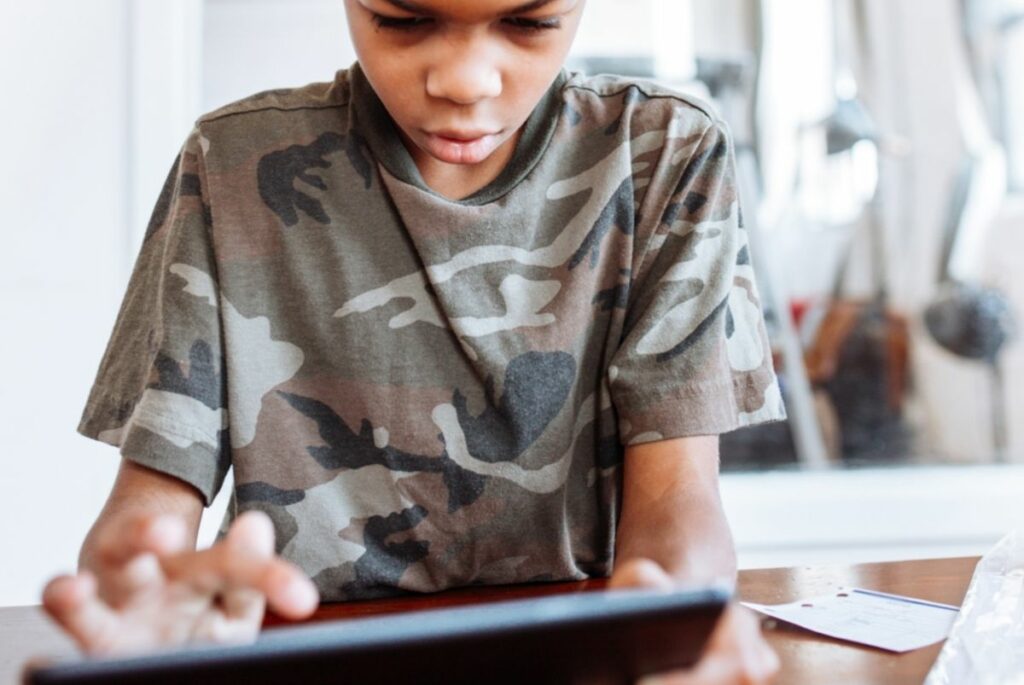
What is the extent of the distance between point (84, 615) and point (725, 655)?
1.07ft

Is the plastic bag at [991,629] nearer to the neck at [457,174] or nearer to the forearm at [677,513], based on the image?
the forearm at [677,513]

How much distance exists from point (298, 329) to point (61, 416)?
1.09 m

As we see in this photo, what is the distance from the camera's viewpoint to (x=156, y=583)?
2.01 ft

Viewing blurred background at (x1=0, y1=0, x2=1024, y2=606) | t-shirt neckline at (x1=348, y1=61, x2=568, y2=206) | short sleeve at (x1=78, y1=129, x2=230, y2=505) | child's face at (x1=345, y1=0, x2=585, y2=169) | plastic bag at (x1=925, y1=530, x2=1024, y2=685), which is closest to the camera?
plastic bag at (x1=925, y1=530, x2=1024, y2=685)

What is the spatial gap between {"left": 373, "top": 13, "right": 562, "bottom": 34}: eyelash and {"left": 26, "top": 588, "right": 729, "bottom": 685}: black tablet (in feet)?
1.67

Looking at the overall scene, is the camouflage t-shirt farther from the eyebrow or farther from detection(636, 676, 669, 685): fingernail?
detection(636, 676, 669, 685): fingernail

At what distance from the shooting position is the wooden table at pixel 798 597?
0.75 metres

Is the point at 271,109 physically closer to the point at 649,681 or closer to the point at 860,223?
the point at 649,681

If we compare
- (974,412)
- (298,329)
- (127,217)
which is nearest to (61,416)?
(127,217)

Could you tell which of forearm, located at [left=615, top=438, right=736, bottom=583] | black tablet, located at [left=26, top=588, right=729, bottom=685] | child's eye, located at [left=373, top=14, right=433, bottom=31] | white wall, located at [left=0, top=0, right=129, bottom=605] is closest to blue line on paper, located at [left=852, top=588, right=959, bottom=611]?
forearm, located at [left=615, top=438, right=736, bottom=583]

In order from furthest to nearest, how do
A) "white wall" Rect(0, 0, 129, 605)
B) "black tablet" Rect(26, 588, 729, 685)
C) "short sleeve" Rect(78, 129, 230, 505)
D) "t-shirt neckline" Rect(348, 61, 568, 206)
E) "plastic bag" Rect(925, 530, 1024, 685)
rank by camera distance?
1. "white wall" Rect(0, 0, 129, 605)
2. "t-shirt neckline" Rect(348, 61, 568, 206)
3. "short sleeve" Rect(78, 129, 230, 505)
4. "plastic bag" Rect(925, 530, 1024, 685)
5. "black tablet" Rect(26, 588, 729, 685)

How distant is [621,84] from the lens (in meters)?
1.16

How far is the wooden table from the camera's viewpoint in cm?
75

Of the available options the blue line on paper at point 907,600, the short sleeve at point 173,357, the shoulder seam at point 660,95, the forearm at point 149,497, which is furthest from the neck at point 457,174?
the blue line on paper at point 907,600
